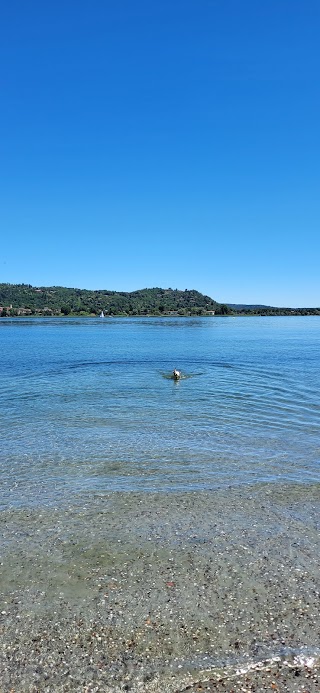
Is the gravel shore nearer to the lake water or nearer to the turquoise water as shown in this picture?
the lake water

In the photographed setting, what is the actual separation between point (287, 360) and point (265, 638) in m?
40.7

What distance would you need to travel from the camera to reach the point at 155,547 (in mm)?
8000

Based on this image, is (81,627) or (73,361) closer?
(81,627)

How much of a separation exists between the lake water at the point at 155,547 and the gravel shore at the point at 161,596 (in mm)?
21

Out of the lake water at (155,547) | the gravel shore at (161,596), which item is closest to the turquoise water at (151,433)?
the lake water at (155,547)

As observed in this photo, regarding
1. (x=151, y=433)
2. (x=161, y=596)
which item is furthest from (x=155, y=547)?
(x=151, y=433)

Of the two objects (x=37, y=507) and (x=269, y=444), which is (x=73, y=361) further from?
(x=37, y=507)

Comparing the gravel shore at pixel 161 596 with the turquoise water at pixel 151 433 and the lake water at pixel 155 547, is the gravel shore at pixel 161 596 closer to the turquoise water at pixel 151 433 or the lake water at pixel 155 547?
the lake water at pixel 155 547

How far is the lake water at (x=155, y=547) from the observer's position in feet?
17.7

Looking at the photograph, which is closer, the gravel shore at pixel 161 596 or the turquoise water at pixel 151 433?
the gravel shore at pixel 161 596

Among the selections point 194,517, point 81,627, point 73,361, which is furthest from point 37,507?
point 73,361

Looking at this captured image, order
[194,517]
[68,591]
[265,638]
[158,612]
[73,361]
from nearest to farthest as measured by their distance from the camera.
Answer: [265,638] < [158,612] < [68,591] < [194,517] < [73,361]

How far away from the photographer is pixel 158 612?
243 inches

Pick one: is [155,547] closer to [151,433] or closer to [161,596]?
[161,596]
